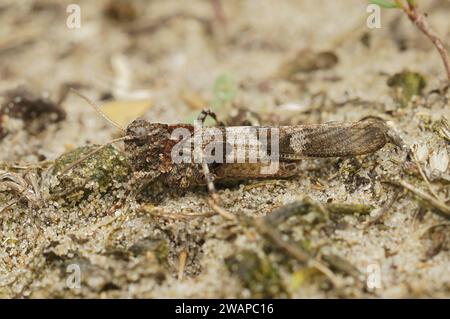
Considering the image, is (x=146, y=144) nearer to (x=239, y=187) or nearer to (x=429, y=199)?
(x=239, y=187)

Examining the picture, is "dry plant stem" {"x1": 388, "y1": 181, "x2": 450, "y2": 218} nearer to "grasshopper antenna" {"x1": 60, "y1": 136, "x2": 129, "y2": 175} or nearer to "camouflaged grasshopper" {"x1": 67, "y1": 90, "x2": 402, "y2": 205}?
"camouflaged grasshopper" {"x1": 67, "y1": 90, "x2": 402, "y2": 205}

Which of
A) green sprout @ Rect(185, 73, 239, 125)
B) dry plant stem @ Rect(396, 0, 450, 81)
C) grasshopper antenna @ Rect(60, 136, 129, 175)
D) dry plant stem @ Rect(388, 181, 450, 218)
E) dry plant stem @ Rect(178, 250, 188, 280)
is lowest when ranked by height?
dry plant stem @ Rect(178, 250, 188, 280)

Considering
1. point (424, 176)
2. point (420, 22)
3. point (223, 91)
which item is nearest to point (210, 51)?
point (223, 91)

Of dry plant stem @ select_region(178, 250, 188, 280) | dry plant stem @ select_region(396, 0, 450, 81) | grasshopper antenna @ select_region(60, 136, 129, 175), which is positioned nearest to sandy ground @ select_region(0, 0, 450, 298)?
dry plant stem @ select_region(178, 250, 188, 280)

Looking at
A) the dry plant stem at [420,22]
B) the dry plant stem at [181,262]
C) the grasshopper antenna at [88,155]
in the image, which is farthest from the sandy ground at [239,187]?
the dry plant stem at [420,22]

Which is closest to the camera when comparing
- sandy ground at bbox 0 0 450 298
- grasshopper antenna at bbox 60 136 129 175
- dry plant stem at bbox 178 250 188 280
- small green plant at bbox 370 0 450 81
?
sandy ground at bbox 0 0 450 298

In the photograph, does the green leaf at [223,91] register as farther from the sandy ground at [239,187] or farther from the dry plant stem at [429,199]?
the dry plant stem at [429,199]

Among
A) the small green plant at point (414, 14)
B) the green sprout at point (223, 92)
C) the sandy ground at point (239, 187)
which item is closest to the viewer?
the sandy ground at point (239, 187)
